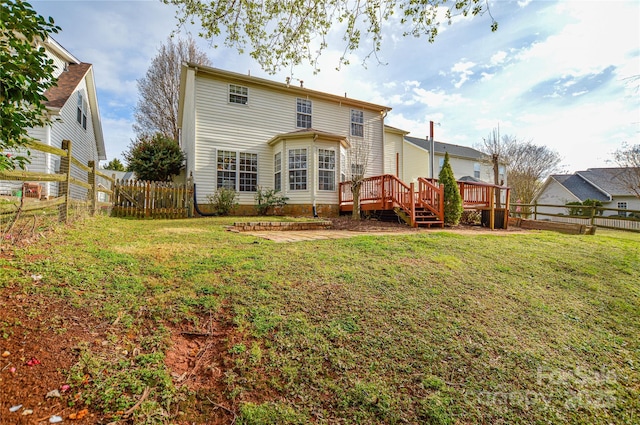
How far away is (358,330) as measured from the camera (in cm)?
248

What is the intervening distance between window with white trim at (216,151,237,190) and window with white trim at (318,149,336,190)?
376cm

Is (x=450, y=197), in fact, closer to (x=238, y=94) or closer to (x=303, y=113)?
(x=303, y=113)

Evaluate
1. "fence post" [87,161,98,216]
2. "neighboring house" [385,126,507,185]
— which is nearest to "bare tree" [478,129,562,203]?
"neighboring house" [385,126,507,185]

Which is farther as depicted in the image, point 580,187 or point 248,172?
point 580,187

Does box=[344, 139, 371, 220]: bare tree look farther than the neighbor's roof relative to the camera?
No

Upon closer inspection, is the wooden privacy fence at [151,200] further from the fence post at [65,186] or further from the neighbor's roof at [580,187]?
the neighbor's roof at [580,187]

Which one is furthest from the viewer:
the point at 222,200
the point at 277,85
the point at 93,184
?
the point at 277,85

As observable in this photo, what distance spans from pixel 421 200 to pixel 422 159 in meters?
15.9

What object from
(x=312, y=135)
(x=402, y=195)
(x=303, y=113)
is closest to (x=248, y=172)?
(x=312, y=135)

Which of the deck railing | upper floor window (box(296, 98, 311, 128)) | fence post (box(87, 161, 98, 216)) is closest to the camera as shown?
fence post (box(87, 161, 98, 216))

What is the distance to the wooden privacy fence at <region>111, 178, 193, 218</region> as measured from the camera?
9.88 m

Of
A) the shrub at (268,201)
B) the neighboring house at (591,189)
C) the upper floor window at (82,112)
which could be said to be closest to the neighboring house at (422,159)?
the neighboring house at (591,189)

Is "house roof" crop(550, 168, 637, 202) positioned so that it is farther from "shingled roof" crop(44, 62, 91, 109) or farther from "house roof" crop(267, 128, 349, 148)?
"shingled roof" crop(44, 62, 91, 109)

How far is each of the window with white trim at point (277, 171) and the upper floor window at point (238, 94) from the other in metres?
2.84
